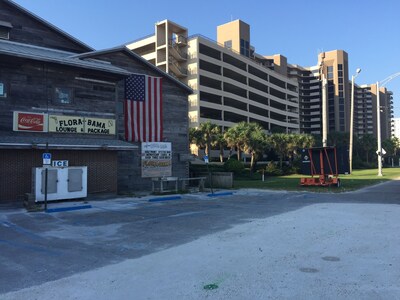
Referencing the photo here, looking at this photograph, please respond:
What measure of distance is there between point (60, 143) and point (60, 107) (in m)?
2.57

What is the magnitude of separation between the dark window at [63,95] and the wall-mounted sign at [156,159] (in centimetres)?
576

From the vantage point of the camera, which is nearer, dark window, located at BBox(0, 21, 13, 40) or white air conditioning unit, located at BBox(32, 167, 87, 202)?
white air conditioning unit, located at BBox(32, 167, 87, 202)

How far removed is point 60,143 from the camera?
713 inches

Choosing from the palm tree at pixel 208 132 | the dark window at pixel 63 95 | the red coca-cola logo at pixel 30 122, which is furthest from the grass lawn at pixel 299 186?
the red coca-cola logo at pixel 30 122

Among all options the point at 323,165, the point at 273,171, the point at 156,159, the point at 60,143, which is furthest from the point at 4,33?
the point at 273,171

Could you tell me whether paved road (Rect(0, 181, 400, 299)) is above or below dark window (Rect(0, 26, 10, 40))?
below

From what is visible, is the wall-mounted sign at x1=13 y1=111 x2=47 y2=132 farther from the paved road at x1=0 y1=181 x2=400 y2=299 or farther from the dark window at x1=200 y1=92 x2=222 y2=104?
the dark window at x1=200 y1=92 x2=222 y2=104

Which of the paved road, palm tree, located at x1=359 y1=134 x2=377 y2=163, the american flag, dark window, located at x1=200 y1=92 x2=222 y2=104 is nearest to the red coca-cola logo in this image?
the american flag

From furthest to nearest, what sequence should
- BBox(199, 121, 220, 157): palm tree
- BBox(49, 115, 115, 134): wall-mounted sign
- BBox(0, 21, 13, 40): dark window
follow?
BBox(199, 121, 220, 157): palm tree, BBox(0, 21, 13, 40): dark window, BBox(49, 115, 115, 134): wall-mounted sign

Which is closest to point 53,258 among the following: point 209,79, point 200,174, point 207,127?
point 200,174

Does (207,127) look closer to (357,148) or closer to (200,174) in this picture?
(200,174)

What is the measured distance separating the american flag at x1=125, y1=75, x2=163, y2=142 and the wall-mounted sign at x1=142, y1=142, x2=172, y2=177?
0.52 metres

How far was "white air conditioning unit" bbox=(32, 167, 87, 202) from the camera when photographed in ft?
53.9

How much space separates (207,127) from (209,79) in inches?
830
